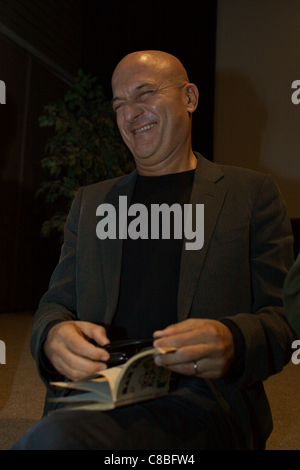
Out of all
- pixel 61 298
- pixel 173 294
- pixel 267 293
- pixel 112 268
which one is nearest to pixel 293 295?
pixel 267 293

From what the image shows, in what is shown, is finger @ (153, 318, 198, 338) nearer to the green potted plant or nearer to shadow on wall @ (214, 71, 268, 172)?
the green potted plant

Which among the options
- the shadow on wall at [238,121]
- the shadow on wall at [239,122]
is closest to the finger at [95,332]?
the shadow on wall at [239,122]

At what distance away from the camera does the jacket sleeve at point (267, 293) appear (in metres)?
0.95

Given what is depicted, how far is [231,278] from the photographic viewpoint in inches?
43.9

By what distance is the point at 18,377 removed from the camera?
9.62ft

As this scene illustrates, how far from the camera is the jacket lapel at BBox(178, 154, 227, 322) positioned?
109cm

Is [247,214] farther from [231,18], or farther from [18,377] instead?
[231,18]

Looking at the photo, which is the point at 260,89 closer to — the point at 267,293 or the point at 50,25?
the point at 50,25

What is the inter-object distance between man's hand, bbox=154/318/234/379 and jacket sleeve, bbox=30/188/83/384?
0.36 meters

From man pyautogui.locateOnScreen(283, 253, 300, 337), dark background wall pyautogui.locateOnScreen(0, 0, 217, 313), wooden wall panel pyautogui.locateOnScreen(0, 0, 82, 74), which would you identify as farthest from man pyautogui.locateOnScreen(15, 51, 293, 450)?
wooden wall panel pyautogui.locateOnScreen(0, 0, 82, 74)

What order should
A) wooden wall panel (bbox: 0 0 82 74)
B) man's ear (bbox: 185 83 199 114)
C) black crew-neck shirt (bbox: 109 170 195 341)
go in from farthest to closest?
wooden wall panel (bbox: 0 0 82 74), man's ear (bbox: 185 83 199 114), black crew-neck shirt (bbox: 109 170 195 341)

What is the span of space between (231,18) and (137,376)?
602 centimetres

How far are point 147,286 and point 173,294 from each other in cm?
8

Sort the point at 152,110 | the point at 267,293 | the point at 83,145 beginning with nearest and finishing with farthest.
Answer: the point at 267,293
the point at 152,110
the point at 83,145
